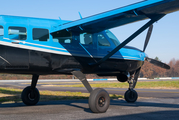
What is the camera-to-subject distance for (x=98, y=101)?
8297 millimetres

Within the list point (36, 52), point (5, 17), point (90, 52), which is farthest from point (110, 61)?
point (5, 17)

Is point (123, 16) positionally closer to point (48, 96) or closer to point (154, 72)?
point (48, 96)

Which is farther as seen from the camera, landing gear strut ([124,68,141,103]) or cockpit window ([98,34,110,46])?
landing gear strut ([124,68,141,103])

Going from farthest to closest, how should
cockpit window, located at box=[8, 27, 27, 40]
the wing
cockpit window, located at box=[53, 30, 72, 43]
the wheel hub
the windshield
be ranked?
the windshield < cockpit window, located at box=[53, 30, 72, 43] < the wheel hub < cockpit window, located at box=[8, 27, 27, 40] < the wing

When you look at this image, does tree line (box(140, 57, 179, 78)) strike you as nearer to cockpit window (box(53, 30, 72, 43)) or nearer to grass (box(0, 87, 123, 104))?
grass (box(0, 87, 123, 104))

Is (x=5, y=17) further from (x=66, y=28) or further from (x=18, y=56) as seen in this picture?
(x=66, y=28)

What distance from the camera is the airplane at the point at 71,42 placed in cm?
771

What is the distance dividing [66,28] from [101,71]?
318 centimetres

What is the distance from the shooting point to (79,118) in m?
7.04

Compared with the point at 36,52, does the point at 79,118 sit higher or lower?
lower

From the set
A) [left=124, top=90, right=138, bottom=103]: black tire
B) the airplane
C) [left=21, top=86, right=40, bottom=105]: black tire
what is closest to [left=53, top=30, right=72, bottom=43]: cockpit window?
the airplane

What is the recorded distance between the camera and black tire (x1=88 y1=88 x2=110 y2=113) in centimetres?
806

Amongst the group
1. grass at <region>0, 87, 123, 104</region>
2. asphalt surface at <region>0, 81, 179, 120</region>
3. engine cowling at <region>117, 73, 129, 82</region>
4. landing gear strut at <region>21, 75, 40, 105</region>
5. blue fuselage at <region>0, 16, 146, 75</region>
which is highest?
blue fuselage at <region>0, 16, 146, 75</region>

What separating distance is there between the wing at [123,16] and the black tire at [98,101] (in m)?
2.86
